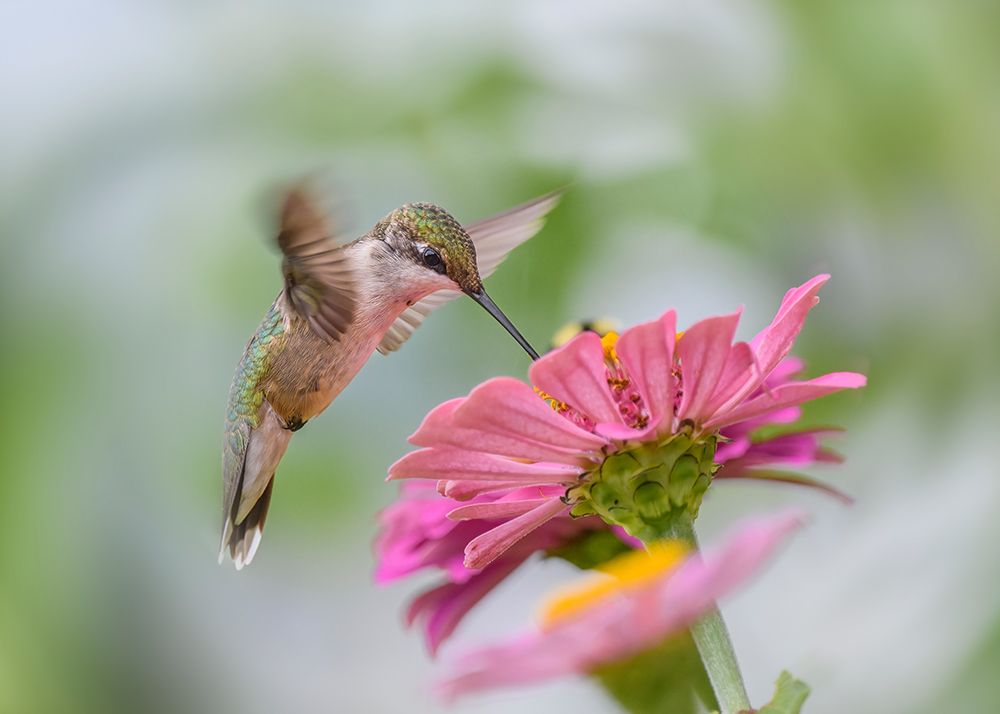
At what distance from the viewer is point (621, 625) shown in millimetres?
236

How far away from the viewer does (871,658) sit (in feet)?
3.64

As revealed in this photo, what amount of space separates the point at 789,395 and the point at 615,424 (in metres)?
0.06

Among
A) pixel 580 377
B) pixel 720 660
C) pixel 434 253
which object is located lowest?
pixel 720 660

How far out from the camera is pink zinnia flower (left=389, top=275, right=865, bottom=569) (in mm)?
361

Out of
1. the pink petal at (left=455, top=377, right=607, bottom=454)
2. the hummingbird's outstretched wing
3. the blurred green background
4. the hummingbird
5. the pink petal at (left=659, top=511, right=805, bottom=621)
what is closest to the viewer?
the pink petal at (left=659, top=511, right=805, bottom=621)

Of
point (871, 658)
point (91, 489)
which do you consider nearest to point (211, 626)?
point (91, 489)

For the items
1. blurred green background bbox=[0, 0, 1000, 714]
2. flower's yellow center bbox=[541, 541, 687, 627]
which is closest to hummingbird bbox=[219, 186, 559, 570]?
flower's yellow center bbox=[541, 541, 687, 627]

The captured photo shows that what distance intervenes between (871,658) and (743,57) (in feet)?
2.63

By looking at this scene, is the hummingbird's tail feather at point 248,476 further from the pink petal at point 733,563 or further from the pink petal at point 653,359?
the pink petal at point 733,563

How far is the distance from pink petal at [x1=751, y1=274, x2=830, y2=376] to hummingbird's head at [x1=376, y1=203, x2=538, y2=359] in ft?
0.61

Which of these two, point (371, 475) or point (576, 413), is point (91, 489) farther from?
point (576, 413)

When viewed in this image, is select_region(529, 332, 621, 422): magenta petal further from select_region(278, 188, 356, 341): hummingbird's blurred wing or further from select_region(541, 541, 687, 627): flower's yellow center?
select_region(278, 188, 356, 341): hummingbird's blurred wing

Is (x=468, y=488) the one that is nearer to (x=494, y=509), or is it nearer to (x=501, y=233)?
(x=494, y=509)

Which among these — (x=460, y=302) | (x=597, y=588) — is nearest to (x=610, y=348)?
(x=597, y=588)
